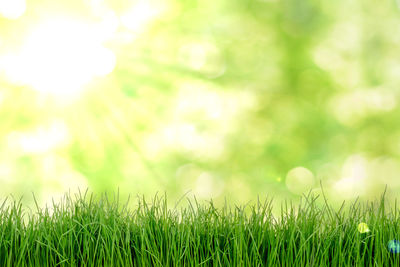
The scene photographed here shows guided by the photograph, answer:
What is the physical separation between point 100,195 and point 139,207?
198 mm

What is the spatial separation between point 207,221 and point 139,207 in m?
0.30

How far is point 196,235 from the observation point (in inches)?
82.6

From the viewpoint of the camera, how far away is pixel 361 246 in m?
2.11

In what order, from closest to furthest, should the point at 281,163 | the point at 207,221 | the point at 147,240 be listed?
the point at 147,240
the point at 207,221
the point at 281,163

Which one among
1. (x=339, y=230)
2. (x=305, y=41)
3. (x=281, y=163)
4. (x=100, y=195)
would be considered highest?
(x=305, y=41)

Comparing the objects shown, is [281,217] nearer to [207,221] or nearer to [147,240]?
[207,221]

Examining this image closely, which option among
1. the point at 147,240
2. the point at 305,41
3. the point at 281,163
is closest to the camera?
the point at 147,240

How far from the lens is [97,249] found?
2053 millimetres

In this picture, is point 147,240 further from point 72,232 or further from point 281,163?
point 281,163

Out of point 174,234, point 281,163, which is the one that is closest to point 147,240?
point 174,234

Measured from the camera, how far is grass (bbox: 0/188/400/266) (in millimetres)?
2027

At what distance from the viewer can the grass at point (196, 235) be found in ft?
6.65

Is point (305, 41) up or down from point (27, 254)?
up

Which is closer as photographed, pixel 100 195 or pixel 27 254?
pixel 27 254
